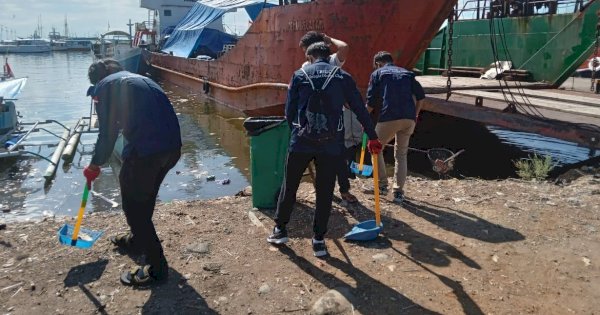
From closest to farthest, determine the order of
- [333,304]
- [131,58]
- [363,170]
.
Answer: [333,304] → [363,170] → [131,58]

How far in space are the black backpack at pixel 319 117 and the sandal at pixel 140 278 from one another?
58.4 inches

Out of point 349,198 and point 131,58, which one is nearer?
point 349,198

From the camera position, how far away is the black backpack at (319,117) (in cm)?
346

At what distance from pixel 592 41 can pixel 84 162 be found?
1078cm

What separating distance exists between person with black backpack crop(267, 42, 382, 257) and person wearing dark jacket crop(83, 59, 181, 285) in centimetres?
91

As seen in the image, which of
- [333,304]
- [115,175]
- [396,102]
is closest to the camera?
[333,304]

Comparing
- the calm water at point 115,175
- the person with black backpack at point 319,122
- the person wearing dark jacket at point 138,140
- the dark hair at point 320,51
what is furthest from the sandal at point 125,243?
the calm water at point 115,175

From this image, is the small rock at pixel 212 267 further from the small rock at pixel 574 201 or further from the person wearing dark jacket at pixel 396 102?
the small rock at pixel 574 201

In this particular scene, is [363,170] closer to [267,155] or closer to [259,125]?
[267,155]

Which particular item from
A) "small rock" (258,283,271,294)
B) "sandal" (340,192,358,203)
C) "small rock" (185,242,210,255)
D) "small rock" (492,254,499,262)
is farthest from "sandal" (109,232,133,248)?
"small rock" (492,254,499,262)

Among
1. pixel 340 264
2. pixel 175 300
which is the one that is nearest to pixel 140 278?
pixel 175 300

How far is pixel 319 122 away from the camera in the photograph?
3.47 metres

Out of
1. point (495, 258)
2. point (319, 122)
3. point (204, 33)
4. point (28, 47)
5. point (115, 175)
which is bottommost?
point (115, 175)

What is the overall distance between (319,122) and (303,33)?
719cm
